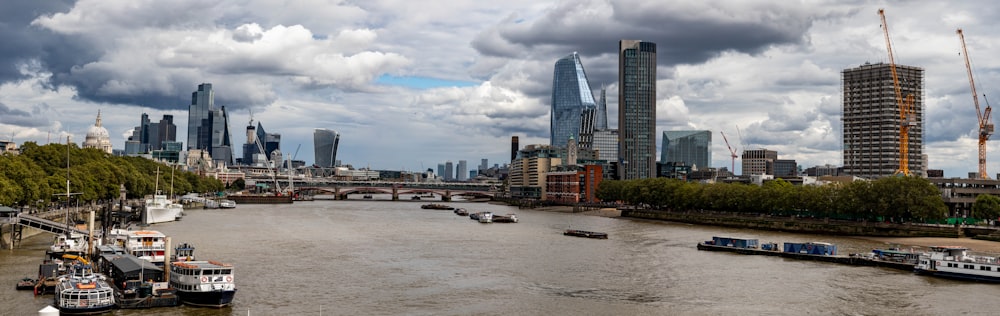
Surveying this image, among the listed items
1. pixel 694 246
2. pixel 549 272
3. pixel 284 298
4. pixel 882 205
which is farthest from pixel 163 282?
pixel 882 205

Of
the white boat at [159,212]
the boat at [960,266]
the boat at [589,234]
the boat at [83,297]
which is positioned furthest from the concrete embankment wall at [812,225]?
the boat at [83,297]

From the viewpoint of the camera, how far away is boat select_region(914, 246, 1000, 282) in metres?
60.4

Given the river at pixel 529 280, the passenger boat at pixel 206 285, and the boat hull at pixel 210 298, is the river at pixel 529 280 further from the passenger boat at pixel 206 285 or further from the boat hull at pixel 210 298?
the passenger boat at pixel 206 285

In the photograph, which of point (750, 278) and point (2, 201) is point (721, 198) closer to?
point (750, 278)

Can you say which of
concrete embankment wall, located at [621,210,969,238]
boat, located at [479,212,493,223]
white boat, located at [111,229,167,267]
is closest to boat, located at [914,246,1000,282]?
concrete embankment wall, located at [621,210,969,238]

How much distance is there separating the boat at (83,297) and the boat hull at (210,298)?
12.1 feet

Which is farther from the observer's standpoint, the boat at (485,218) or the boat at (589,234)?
the boat at (485,218)

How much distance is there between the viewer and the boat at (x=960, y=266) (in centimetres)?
6044

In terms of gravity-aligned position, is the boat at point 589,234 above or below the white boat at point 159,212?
below

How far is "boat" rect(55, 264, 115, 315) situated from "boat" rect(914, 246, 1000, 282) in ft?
177

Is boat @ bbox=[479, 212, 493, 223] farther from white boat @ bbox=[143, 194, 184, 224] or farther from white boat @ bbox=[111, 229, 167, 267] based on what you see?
white boat @ bbox=[111, 229, 167, 267]

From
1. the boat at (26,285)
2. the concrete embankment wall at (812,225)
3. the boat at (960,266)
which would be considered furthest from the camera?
the concrete embankment wall at (812,225)

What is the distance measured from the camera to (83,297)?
42.0m

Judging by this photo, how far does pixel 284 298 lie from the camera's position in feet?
160
